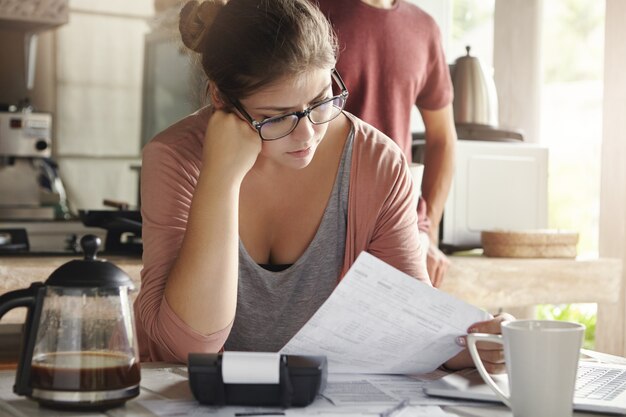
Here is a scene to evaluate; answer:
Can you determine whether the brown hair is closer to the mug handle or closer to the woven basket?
the mug handle

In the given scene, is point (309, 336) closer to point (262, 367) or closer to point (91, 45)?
point (262, 367)

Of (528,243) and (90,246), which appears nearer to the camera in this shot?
(90,246)

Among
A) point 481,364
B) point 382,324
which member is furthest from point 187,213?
point 481,364

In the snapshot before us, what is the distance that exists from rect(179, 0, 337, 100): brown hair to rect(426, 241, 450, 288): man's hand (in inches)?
50.3

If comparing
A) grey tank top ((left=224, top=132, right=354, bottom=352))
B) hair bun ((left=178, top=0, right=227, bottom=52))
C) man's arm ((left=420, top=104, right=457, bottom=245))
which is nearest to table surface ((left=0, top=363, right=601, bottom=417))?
grey tank top ((left=224, top=132, right=354, bottom=352))

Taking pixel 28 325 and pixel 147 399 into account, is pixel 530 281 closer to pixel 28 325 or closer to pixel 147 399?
pixel 147 399

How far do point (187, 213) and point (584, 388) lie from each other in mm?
626

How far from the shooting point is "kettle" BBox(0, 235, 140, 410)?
3.22ft

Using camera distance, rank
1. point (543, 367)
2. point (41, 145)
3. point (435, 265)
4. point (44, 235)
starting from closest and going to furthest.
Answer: point (543, 367), point (435, 265), point (44, 235), point (41, 145)

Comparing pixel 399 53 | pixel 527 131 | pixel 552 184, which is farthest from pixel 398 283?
pixel 552 184

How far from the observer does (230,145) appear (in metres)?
1.35

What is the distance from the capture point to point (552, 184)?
8156 millimetres

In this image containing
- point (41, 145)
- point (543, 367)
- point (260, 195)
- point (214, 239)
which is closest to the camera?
point (543, 367)

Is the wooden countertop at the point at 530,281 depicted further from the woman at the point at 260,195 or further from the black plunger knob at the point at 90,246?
the black plunger knob at the point at 90,246
